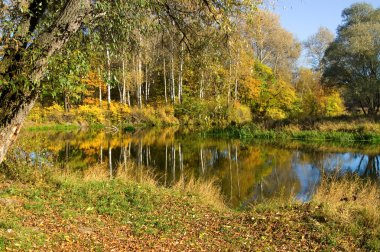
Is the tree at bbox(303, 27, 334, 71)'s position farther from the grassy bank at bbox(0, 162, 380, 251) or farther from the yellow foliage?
the grassy bank at bbox(0, 162, 380, 251)

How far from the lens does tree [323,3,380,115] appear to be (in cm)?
2719

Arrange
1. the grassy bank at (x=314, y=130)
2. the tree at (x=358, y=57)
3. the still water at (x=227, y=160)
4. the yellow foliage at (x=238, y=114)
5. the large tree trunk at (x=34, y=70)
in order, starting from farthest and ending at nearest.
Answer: the yellow foliage at (x=238, y=114) → the tree at (x=358, y=57) → the grassy bank at (x=314, y=130) → the still water at (x=227, y=160) → the large tree trunk at (x=34, y=70)

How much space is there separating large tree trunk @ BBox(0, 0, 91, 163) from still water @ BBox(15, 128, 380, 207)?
16.1ft

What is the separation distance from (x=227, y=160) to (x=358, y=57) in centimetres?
1670

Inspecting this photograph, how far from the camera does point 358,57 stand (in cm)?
2778

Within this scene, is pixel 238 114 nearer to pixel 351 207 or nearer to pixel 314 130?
pixel 314 130

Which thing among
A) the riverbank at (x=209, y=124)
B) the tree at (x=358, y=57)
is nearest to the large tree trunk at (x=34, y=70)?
the riverbank at (x=209, y=124)

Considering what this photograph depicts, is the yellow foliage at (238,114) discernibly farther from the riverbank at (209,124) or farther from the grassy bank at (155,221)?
the grassy bank at (155,221)

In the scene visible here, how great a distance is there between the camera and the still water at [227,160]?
1120 cm

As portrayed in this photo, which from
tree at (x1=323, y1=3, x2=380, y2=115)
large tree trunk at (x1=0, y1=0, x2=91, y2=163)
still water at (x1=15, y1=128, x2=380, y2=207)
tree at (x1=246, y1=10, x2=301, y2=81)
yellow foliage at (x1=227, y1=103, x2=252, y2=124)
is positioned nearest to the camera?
large tree trunk at (x1=0, y1=0, x2=91, y2=163)

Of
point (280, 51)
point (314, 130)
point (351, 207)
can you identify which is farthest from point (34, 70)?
point (280, 51)

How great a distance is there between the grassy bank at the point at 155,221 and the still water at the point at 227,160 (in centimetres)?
154

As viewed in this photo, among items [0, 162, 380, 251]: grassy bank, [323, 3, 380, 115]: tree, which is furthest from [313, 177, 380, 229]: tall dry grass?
[323, 3, 380, 115]: tree

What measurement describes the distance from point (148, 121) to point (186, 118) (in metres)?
3.91
